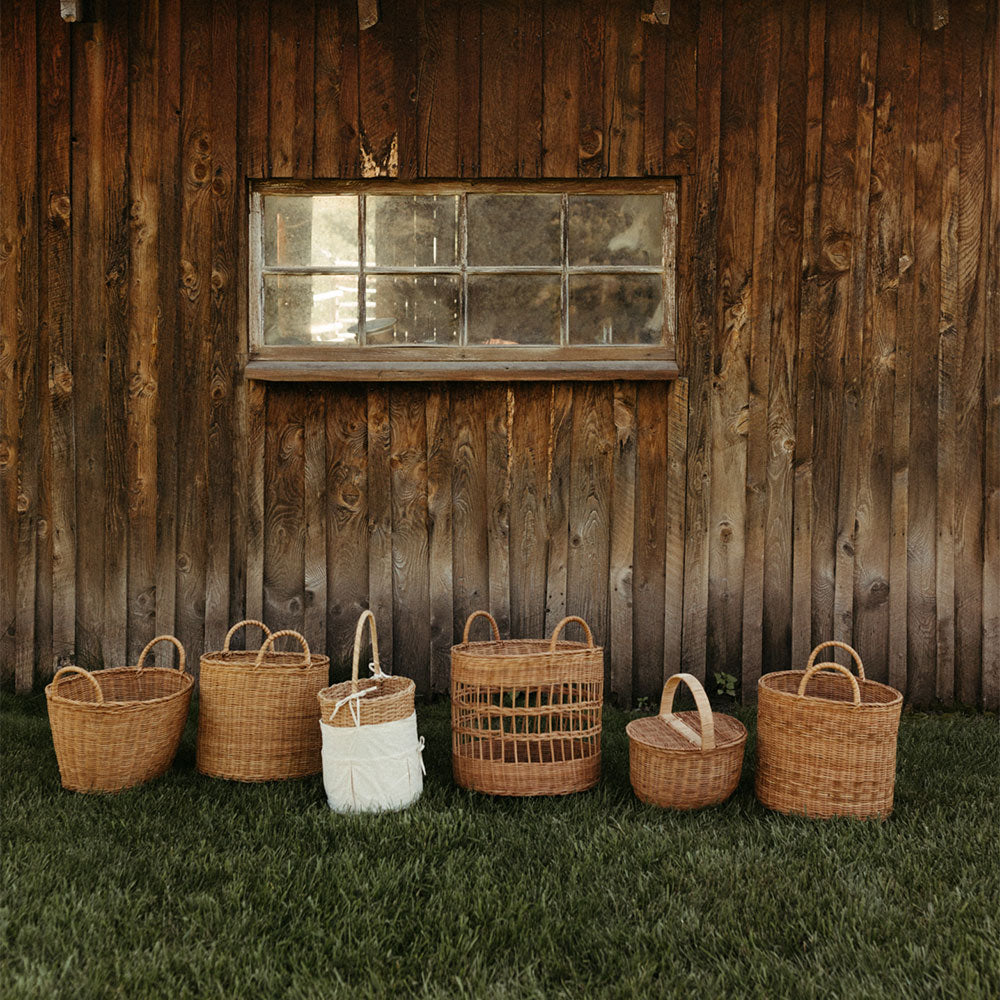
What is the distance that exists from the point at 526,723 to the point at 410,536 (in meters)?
1.46

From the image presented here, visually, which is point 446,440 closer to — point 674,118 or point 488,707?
point 488,707

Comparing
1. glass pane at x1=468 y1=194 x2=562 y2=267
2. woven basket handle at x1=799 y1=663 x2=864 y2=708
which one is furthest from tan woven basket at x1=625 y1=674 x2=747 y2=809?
glass pane at x1=468 y1=194 x2=562 y2=267

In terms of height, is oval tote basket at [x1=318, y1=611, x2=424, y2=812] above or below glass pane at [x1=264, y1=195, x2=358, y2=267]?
below

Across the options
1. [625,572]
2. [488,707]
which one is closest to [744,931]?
[488,707]

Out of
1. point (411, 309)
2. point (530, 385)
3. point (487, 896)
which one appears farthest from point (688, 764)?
point (411, 309)

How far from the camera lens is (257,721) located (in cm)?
305

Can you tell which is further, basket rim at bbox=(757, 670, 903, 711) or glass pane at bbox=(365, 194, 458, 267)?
glass pane at bbox=(365, 194, 458, 267)

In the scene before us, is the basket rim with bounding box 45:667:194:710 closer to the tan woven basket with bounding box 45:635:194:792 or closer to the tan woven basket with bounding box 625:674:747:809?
the tan woven basket with bounding box 45:635:194:792

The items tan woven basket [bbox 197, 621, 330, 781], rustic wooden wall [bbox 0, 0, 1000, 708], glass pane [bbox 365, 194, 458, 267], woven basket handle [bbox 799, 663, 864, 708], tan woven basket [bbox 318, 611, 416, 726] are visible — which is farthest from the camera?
glass pane [bbox 365, 194, 458, 267]

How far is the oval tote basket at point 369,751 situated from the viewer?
2.76m

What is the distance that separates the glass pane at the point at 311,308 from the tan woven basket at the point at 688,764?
8.12 feet

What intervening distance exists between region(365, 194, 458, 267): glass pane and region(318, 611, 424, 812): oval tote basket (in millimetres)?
2069

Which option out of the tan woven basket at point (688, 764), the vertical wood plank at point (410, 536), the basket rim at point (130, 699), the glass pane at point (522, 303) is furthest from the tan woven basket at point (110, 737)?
the glass pane at point (522, 303)

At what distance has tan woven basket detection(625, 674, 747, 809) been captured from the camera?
108 inches
